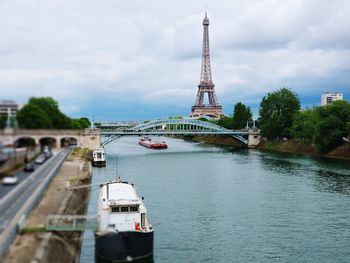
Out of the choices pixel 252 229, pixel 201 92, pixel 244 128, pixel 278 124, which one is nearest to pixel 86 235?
pixel 252 229

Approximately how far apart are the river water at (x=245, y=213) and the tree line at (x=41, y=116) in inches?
196

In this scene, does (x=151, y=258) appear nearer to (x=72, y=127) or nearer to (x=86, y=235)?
(x=86, y=235)

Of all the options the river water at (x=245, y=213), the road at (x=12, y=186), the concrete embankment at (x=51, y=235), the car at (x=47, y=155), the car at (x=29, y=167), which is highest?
the car at (x=47, y=155)

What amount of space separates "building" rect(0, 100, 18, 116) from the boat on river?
392 cm

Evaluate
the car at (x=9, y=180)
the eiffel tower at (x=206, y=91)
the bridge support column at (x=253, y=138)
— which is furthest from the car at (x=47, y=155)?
the eiffel tower at (x=206, y=91)

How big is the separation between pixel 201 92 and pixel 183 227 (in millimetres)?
115857

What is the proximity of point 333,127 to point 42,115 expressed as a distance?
46.3m

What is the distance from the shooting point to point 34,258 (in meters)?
11.8

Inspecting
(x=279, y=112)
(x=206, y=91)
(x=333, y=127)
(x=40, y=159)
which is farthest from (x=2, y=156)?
(x=206, y=91)

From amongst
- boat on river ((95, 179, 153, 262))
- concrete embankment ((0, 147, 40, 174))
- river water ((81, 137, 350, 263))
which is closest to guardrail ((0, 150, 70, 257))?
concrete embankment ((0, 147, 40, 174))

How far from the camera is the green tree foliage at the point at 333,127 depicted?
5529cm

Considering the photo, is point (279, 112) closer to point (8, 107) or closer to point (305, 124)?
point (305, 124)

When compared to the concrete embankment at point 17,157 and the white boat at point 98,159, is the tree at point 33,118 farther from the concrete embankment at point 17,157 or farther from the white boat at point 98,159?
the white boat at point 98,159

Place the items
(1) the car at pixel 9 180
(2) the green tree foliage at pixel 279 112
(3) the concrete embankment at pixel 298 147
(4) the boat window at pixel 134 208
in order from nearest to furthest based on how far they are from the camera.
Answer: (1) the car at pixel 9 180
(4) the boat window at pixel 134 208
(3) the concrete embankment at pixel 298 147
(2) the green tree foliage at pixel 279 112
